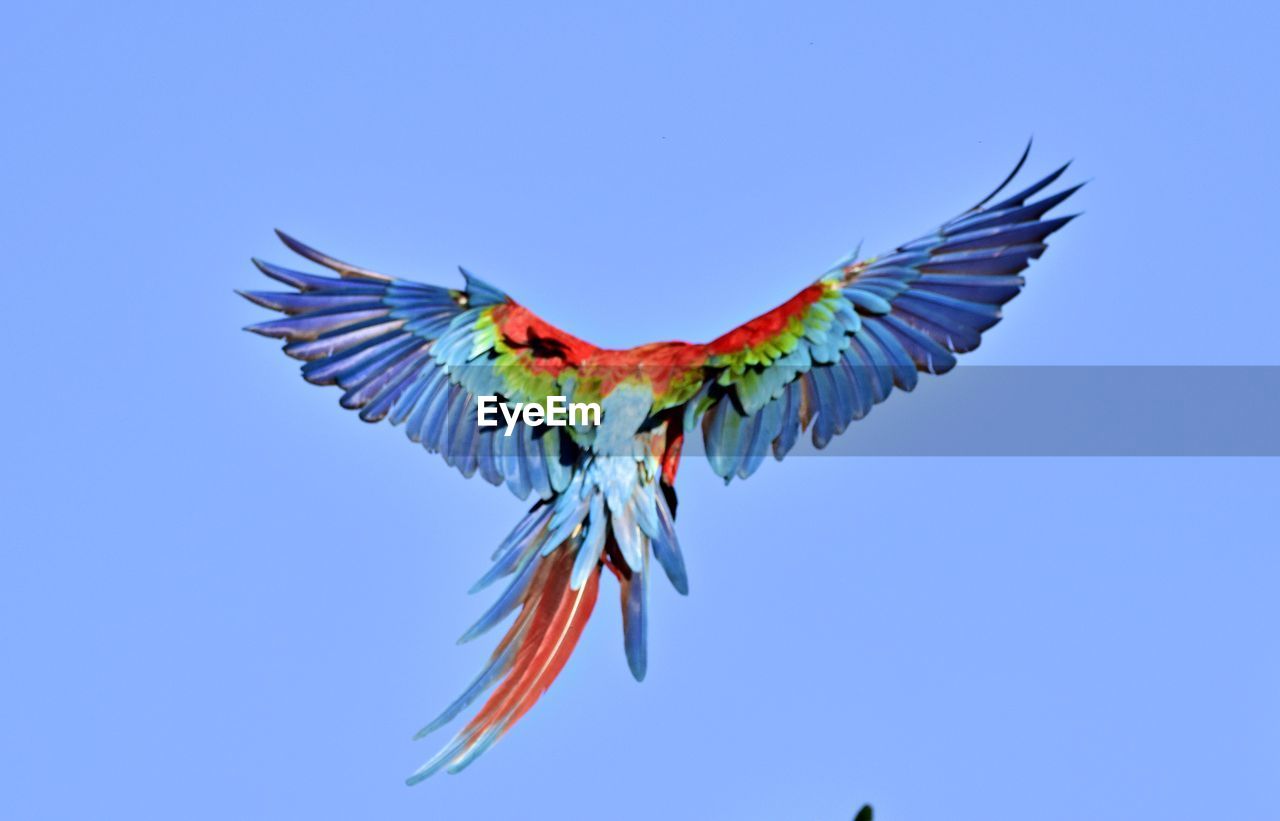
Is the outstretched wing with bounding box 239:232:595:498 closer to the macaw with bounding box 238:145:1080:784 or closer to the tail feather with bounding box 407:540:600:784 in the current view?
the macaw with bounding box 238:145:1080:784

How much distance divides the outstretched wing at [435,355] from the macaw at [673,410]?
2 cm

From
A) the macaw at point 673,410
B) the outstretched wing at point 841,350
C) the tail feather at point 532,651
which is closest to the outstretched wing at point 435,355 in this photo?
the macaw at point 673,410

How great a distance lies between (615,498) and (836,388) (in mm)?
1061

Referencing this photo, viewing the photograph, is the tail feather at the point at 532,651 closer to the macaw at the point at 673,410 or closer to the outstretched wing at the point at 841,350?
the macaw at the point at 673,410

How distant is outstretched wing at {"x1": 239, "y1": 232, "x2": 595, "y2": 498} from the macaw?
0.07ft

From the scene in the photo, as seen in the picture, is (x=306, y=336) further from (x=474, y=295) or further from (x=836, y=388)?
(x=836, y=388)

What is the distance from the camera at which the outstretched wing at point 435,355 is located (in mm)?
15188

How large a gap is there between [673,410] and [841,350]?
768mm

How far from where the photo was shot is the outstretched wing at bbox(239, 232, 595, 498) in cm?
1519

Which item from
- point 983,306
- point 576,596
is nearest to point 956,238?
point 983,306
